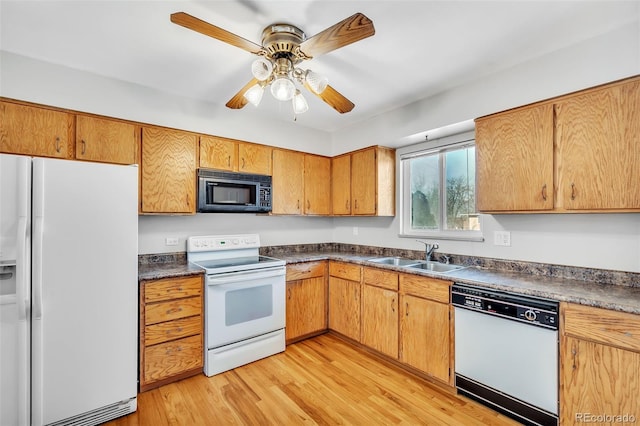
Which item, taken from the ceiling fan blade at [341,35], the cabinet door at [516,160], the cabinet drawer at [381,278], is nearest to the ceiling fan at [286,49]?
the ceiling fan blade at [341,35]

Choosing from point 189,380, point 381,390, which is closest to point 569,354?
point 381,390

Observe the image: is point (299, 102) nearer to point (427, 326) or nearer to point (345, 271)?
point (345, 271)

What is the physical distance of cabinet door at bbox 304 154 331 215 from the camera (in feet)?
12.1

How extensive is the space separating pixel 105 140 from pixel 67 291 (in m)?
1.25

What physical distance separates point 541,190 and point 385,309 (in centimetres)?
157

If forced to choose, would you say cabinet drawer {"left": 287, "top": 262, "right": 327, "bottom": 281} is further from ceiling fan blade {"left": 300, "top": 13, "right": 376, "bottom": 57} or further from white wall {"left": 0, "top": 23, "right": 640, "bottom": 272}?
ceiling fan blade {"left": 300, "top": 13, "right": 376, "bottom": 57}

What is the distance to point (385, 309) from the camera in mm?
2727

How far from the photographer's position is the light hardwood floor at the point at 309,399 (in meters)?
1.96

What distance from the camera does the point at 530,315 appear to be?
1816mm

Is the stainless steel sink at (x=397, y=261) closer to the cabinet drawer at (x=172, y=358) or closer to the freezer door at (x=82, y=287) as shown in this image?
the cabinet drawer at (x=172, y=358)

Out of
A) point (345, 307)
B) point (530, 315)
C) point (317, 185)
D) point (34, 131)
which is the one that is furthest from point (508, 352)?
point (34, 131)

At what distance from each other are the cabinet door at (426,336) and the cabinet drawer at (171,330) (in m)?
1.78

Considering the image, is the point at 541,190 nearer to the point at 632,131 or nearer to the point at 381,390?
the point at 632,131

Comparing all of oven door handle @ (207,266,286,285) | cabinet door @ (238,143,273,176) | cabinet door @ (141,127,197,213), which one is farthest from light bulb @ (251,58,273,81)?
oven door handle @ (207,266,286,285)
